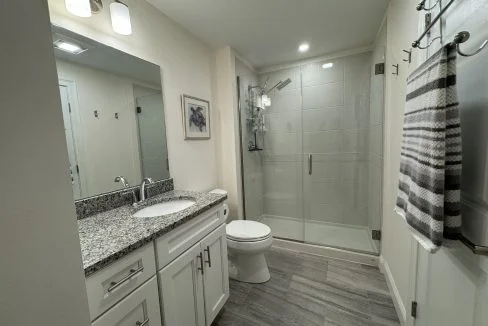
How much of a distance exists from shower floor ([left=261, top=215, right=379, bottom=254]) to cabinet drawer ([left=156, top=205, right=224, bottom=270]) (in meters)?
1.52

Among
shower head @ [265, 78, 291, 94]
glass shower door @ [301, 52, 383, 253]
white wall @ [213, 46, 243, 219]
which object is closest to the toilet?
white wall @ [213, 46, 243, 219]

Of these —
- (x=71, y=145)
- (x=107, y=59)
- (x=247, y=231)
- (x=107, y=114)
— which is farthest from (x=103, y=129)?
(x=247, y=231)

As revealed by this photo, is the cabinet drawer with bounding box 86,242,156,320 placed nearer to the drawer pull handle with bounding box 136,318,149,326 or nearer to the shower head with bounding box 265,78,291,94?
the drawer pull handle with bounding box 136,318,149,326

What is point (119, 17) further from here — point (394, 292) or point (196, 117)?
point (394, 292)

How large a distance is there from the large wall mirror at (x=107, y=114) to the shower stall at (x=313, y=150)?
44.3 inches

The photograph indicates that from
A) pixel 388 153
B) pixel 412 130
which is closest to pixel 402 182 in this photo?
pixel 412 130

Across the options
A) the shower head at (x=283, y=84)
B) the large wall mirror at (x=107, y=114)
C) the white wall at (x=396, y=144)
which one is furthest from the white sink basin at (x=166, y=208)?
the shower head at (x=283, y=84)

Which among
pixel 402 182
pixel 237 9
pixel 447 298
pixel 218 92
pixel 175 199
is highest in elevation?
pixel 237 9

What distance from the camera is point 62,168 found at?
18.9 inches

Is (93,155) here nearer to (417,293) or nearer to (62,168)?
(62,168)

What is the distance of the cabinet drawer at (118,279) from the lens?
720mm

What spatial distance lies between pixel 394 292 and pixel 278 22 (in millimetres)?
2385

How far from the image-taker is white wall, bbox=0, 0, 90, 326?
1.28 ft

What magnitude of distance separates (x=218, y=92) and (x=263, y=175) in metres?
1.45
